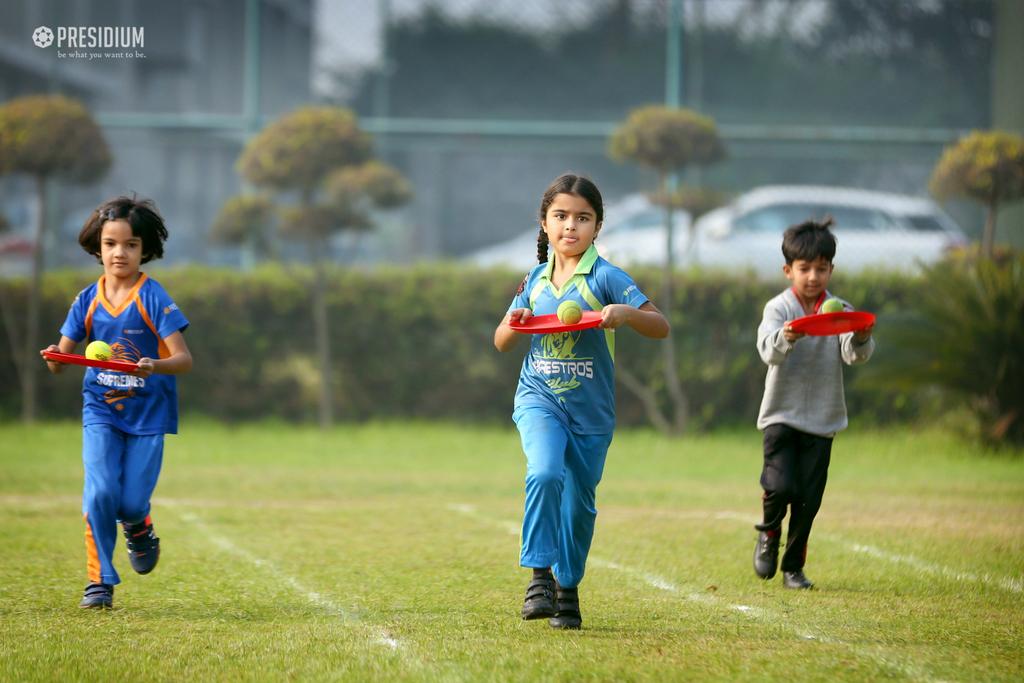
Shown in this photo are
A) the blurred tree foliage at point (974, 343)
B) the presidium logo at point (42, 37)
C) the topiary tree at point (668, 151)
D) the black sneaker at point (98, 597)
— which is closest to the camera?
the black sneaker at point (98, 597)

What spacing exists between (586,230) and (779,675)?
1.79 metres

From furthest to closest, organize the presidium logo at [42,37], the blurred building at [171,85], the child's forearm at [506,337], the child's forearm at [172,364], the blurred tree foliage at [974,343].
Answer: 1. the presidium logo at [42,37]
2. the blurred building at [171,85]
3. the blurred tree foliage at [974,343]
4. the child's forearm at [172,364]
5. the child's forearm at [506,337]

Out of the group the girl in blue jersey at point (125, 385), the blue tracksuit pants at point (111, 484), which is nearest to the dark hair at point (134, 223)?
the girl in blue jersey at point (125, 385)

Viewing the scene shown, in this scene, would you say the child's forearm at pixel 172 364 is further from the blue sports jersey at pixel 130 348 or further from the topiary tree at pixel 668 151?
Result: the topiary tree at pixel 668 151

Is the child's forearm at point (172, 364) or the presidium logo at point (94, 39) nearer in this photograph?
the child's forearm at point (172, 364)

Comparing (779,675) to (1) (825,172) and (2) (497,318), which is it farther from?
(1) (825,172)

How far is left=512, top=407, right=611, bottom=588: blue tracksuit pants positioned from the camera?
12.3ft

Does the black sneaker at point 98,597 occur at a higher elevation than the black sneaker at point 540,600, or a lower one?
lower

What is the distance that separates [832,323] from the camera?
439cm

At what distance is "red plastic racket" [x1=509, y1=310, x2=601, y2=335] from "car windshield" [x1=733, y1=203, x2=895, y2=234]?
838cm

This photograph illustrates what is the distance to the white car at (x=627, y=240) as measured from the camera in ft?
38.0

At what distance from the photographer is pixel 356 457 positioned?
9.80 m

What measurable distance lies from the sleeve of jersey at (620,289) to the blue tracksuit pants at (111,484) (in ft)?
6.59

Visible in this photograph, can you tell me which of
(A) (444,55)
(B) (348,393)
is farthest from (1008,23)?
(B) (348,393)
